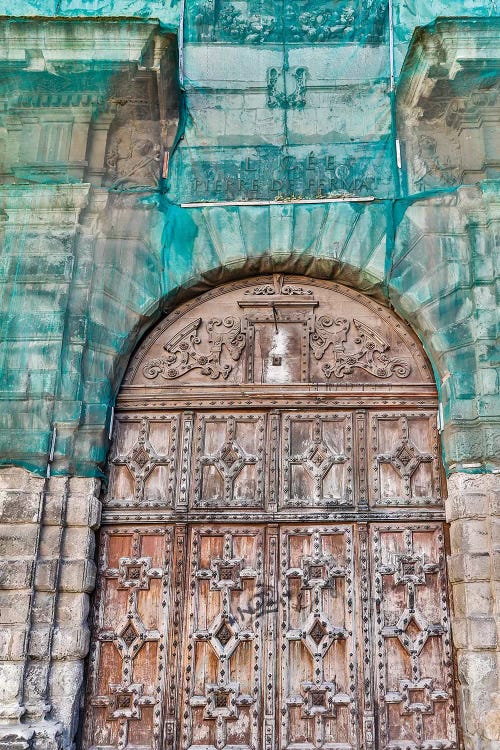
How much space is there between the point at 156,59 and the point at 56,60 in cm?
81

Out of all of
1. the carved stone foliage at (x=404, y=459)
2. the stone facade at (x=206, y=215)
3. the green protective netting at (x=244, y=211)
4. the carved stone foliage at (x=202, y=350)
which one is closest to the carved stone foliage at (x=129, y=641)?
the stone facade at (x=206, y=215)

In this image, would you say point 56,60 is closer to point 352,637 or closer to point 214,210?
point 214,210

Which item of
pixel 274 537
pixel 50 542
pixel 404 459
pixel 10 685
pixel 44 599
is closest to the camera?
pixel 10 685

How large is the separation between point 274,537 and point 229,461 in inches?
26.6

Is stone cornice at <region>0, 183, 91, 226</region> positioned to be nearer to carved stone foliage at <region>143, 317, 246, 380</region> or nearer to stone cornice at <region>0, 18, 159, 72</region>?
stone cornice at <region>0, 18, 159, 72</region>

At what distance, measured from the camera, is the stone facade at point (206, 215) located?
17.0ft

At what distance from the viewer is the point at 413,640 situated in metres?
5.30

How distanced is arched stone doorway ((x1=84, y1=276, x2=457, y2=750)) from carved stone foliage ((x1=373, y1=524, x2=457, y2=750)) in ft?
0.04

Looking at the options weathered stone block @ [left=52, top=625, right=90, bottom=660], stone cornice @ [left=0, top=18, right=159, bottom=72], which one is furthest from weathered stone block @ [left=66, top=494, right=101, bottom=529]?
stone cornice @ [left=0, top=18, right=159, bottom=72]

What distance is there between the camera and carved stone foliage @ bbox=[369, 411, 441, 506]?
18.5 feet

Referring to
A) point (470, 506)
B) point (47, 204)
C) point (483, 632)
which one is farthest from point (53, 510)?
point (483, 632)

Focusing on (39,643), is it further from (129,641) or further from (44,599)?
(129,641)

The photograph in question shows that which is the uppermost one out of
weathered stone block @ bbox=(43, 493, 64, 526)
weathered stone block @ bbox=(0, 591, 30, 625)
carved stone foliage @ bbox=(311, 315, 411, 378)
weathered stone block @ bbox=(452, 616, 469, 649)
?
carved stone foliage @ bbox=(311, 315, 411, 378)

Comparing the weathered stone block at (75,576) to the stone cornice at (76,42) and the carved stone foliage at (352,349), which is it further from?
the stone cornice at (76,42)
